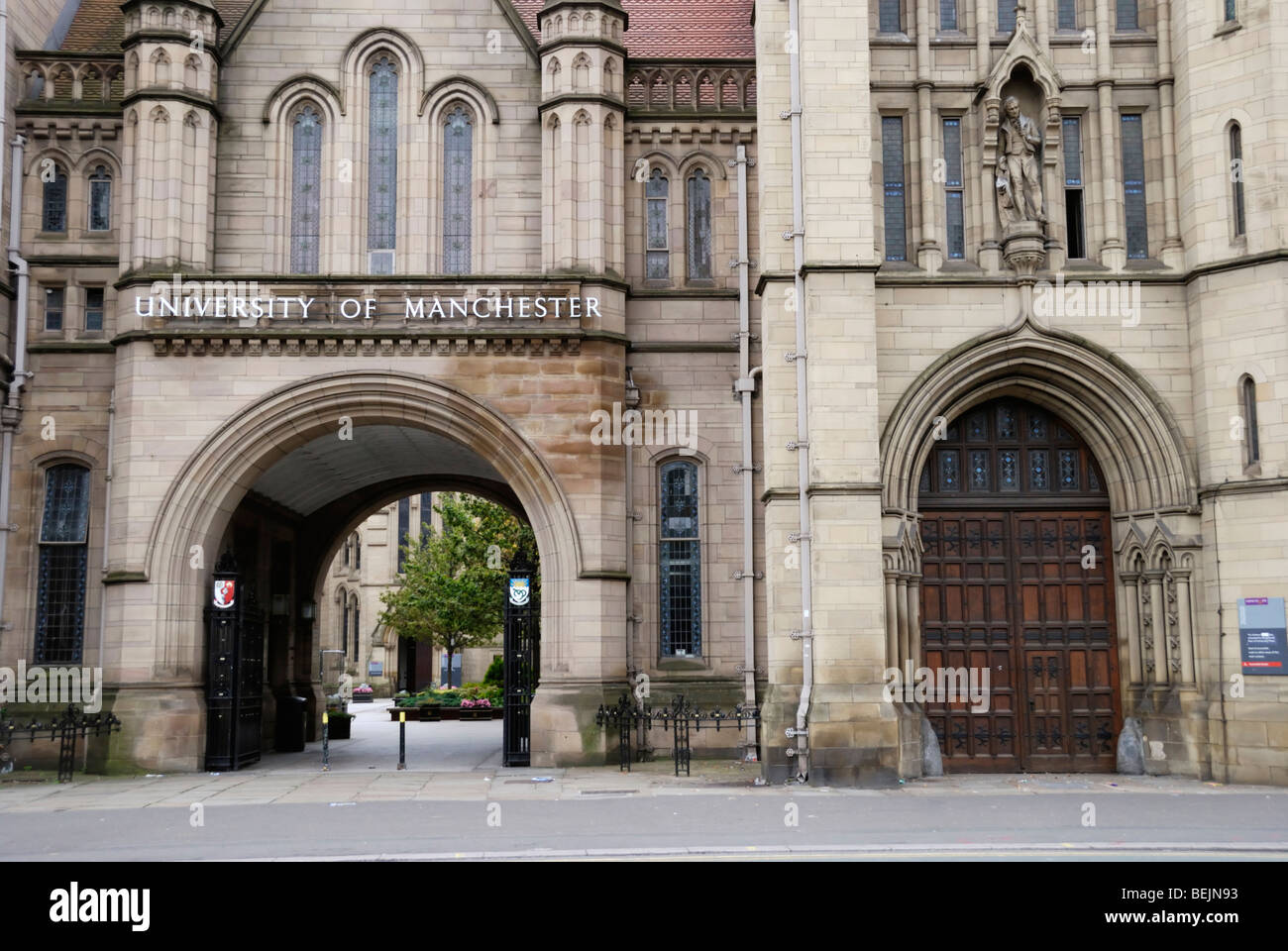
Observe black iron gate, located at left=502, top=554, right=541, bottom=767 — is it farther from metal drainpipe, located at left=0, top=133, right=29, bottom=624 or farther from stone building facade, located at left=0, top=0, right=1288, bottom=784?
metal drainpipe, located at left=0, top=133, right=29, bottom=624

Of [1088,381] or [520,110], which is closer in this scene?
[1088,381]

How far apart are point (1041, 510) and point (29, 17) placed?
61.0 feet

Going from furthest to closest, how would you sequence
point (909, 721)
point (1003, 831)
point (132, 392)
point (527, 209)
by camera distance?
point (527, 209) < point (132, 392) < point (909, 721) < point (1003, 831)

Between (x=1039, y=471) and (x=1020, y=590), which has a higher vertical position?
(x=1039, y=471)

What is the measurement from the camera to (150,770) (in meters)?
20.3

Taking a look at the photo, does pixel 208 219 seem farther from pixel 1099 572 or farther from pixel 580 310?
pixel 1099 572

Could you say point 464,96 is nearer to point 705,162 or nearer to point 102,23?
point 705,162

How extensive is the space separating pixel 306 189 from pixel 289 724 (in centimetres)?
1057

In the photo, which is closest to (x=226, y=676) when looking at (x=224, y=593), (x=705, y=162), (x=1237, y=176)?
(x=224, y=593)

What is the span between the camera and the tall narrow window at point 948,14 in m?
19.8

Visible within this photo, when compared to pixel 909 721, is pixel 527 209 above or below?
above

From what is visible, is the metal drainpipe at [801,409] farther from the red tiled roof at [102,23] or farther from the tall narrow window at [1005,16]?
the red tiled roof at [102,23]

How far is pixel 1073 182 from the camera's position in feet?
64.4

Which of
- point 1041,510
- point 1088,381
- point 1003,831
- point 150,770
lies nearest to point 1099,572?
point 1041,510
